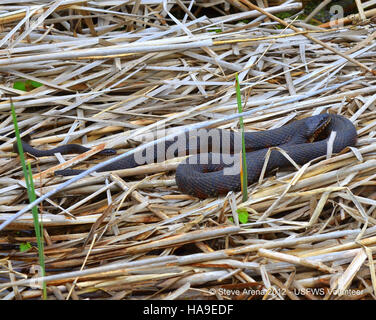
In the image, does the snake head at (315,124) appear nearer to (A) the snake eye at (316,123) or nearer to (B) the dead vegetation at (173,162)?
(A) the snake eye at (316,123)

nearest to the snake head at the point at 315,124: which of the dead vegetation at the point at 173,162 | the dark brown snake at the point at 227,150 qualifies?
the dark brown snake at the point at 227,150

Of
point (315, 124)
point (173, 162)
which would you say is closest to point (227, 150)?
point (173, 162)

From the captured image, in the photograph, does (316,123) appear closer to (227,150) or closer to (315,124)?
(315,124)

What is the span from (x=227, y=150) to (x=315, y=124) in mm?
949

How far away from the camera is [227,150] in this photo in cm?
550

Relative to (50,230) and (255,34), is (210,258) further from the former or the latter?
(255,34)

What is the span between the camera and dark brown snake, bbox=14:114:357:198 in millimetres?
4680

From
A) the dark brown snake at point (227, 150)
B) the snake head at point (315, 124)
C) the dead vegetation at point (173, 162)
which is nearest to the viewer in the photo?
the dead vegetation at point (173, 162)

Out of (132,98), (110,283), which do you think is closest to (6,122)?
(132,98)

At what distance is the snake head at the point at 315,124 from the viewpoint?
543cm

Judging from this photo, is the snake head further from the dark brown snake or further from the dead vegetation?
the dead vegetation

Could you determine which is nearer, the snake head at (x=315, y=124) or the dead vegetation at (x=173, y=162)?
the dead vegetation at (x=173, y=162)

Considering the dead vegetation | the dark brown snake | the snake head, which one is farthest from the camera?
the snake head

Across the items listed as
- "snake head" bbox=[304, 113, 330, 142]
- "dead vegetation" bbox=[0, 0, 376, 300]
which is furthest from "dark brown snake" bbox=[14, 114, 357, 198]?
"dead vegetation" bbox=[0, 0, 376, 300]
